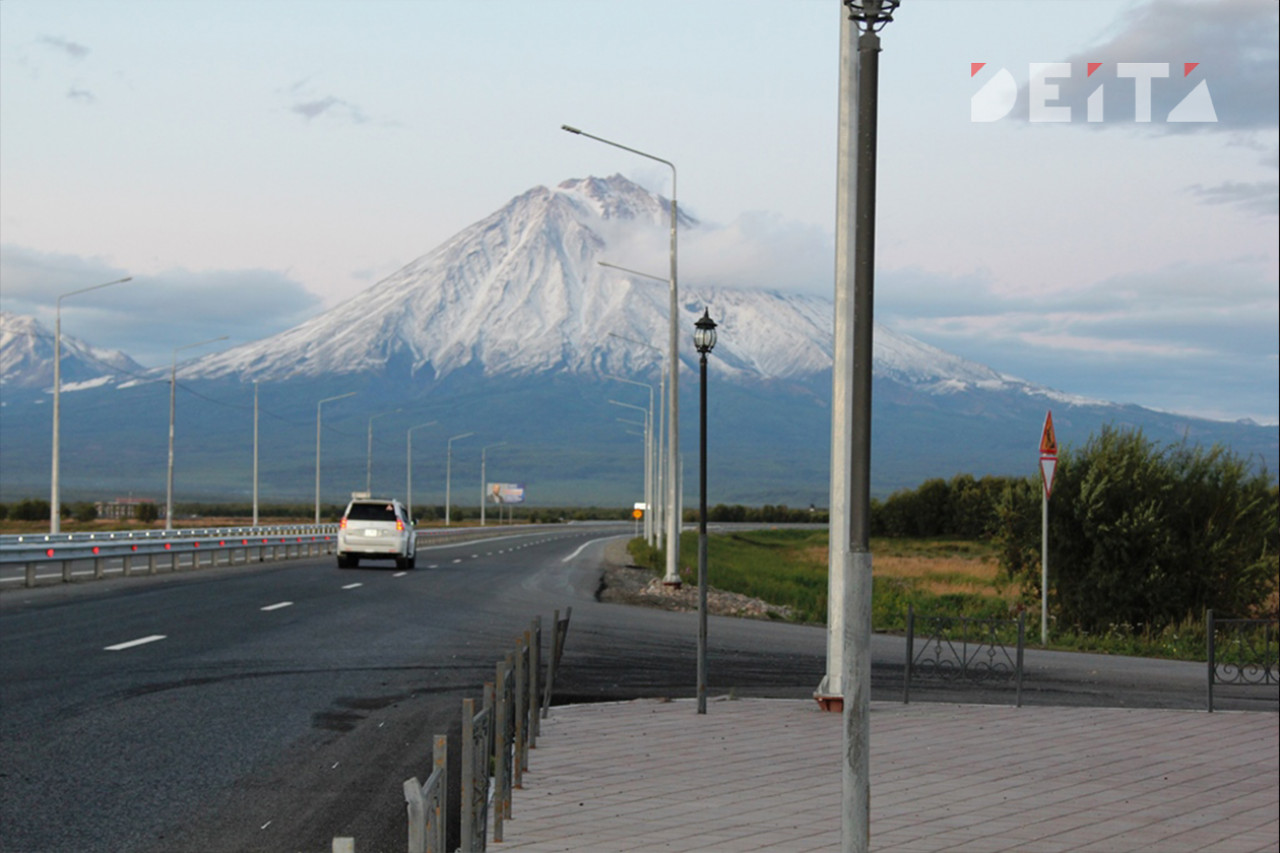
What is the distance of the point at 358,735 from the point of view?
12719 mm

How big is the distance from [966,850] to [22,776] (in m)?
6.37

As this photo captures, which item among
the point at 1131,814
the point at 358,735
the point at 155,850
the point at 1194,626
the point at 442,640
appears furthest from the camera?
the point at 1194,626

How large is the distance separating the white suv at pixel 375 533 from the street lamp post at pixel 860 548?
124 ft

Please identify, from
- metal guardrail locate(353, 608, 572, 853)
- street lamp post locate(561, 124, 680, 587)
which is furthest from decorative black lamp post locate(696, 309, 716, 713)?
street lamp post locate(561, 124, 680, 587)

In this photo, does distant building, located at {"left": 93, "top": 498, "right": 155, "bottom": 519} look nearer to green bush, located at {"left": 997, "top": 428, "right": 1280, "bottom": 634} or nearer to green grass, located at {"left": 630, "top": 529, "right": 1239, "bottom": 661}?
green grass, located at {"left": 630, "top": 529, "right": 1239, "bottom": 661}

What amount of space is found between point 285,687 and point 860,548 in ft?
31.5

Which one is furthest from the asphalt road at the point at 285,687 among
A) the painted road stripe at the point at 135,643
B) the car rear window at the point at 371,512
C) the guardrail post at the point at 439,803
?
the car rear window at the point at 371,512

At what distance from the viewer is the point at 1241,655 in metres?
17.0

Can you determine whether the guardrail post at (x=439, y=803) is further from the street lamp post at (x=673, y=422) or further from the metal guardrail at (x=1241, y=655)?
the street lamp post at (x=673, y=422)

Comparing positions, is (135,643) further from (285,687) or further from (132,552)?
(132,552)

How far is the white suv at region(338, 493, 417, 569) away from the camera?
147 feet

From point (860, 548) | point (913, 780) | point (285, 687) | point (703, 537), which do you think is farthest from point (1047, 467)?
point (860, 548)

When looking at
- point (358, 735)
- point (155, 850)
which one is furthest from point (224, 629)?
point (155, 850)

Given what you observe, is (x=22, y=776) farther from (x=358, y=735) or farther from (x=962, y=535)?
(x=962, y=535)
